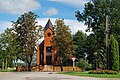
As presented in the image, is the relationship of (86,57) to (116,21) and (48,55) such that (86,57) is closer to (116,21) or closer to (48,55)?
(48,55)

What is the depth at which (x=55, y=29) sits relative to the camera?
7206 cm

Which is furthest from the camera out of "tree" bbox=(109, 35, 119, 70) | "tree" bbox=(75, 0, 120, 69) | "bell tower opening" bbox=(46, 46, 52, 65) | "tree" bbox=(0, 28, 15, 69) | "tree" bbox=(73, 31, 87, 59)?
"tree" bbox=(73, 31, 87, 59)

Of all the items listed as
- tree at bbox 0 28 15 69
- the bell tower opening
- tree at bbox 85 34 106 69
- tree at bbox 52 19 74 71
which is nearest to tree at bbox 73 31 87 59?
the bell tower opening

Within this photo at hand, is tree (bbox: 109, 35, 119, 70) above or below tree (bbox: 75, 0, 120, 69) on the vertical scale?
below

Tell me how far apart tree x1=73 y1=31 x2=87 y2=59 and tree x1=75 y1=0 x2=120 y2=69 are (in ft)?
48.1

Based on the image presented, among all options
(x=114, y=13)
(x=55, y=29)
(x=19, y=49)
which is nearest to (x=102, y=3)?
Answer: (x=114, y=13)

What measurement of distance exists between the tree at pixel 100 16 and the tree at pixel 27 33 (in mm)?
10336

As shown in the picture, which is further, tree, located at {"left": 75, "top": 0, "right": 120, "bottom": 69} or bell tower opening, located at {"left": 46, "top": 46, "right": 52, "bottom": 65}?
bell tower opening, located at {"left": 46, "top": 46, "right": 52, "bottom": 65}

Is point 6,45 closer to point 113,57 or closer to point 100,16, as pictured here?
point 100,16

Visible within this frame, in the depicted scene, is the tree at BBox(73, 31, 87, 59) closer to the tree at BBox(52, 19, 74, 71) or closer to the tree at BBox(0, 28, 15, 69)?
the tree at BBox(52, 19, 74, 71)

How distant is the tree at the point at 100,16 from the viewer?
222 feet

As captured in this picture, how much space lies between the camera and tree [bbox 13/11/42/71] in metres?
73.5

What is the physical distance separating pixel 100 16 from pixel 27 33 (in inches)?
686

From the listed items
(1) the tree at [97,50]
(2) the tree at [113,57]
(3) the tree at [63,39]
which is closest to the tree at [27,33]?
(3) the tree at [63,39]
